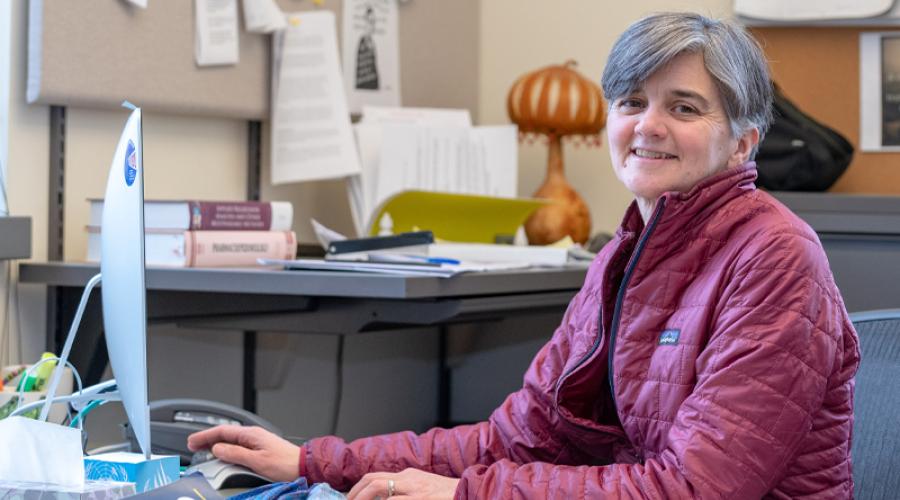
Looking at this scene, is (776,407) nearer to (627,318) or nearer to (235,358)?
(627,318)

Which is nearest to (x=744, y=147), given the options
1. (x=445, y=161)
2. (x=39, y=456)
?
(x=39, y=456)

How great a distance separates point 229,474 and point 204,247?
67cm

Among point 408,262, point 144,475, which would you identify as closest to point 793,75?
point 408,262

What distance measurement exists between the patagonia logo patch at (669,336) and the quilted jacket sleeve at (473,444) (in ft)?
0.61

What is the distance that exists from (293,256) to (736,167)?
959 mm

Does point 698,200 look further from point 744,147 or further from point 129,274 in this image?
point 129,274

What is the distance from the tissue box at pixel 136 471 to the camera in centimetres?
101

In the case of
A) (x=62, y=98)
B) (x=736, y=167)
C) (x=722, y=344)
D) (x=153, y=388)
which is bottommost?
(x=153, y=388)

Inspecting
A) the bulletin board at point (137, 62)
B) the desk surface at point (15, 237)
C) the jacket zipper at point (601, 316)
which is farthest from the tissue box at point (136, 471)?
the bulletin board at point (137, 62)

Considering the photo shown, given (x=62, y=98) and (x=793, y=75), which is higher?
(x=793, y=75)

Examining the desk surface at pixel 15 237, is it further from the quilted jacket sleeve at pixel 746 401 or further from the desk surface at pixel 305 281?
the quilted jacket sleeve at pixel 746 401

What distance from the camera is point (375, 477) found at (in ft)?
3.61

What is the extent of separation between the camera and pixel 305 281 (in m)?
1.71

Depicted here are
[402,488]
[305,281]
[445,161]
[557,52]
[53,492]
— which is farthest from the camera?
[557,52]
